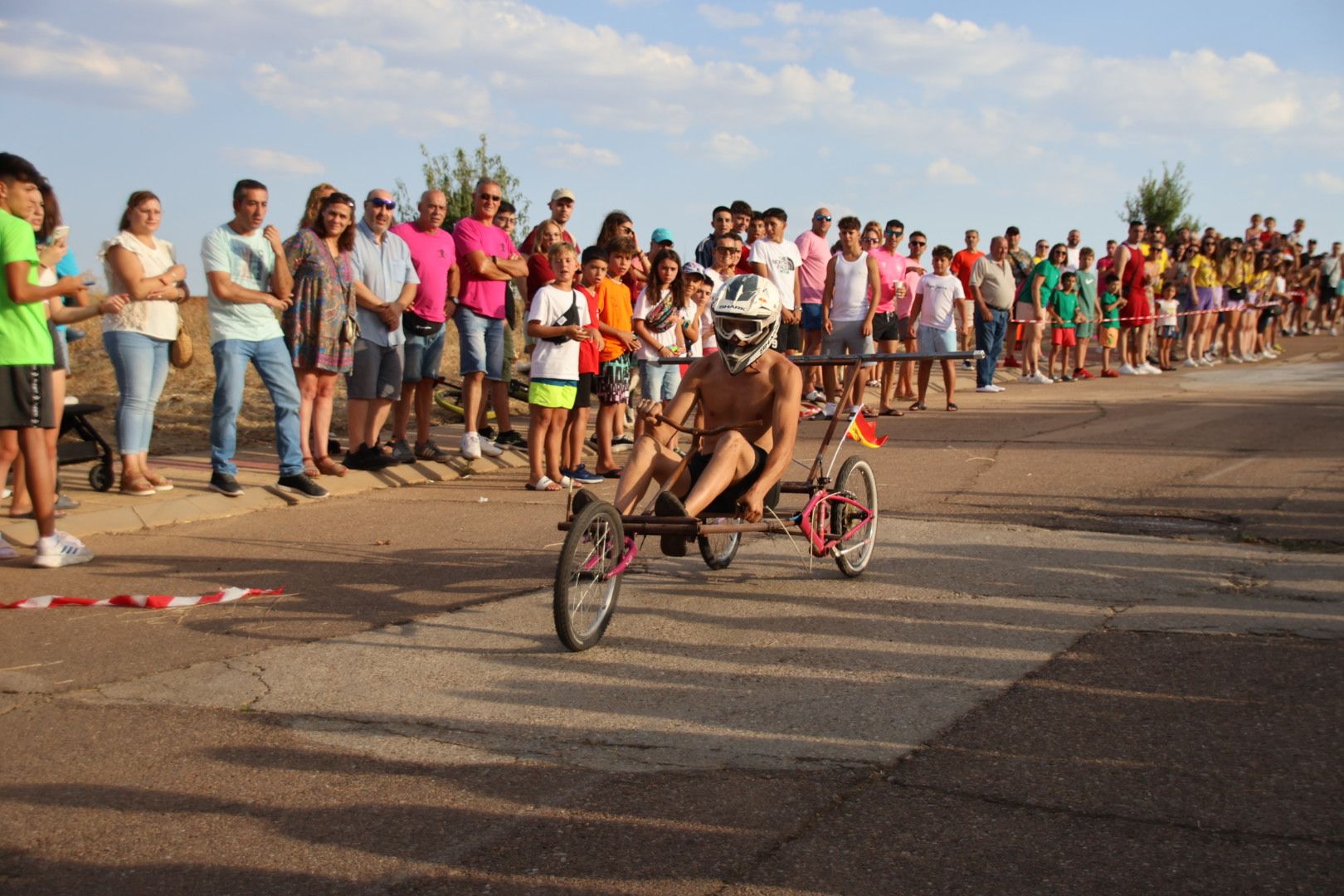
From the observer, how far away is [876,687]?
5.43 m

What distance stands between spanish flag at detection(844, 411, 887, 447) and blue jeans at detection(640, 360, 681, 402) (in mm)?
4363

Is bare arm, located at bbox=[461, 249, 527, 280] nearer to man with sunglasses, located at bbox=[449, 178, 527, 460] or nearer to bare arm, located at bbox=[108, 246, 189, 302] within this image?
man with sunglasses, located at bbox=[449, 178, 527, 460]

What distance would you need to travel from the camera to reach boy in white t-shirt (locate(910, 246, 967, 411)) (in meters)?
17.2

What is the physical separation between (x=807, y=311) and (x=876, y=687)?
1176 centimetres

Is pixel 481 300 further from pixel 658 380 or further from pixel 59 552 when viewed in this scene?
pixel 59 552

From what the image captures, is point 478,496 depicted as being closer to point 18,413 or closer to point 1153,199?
point 18,413

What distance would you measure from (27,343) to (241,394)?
253 cm

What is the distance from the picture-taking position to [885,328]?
16625 mm

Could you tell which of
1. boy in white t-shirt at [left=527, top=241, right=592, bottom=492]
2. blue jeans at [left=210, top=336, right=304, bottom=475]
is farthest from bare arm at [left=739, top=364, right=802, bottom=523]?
blue jeans at [left=210, top=336, right=304, bottom=475]

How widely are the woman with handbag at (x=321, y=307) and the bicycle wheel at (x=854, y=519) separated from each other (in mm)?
4684

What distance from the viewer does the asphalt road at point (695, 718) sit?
383 centimetres

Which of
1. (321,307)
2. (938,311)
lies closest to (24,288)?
(321,307)

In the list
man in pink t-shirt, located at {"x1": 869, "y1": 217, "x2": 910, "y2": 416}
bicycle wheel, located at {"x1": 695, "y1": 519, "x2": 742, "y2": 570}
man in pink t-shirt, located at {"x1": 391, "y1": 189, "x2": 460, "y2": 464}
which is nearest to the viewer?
bicycle wheel, located at {"x1": 695, "y1": 519, "x2": 742, "y2": 570}

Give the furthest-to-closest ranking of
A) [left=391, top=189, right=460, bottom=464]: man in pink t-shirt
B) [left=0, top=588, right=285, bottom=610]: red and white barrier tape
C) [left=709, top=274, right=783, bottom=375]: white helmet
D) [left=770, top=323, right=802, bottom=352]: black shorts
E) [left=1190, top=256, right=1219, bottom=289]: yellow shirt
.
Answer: [left=1190, top=256, right=1219, bottom=289]: yellow shirt → [left=770, top=323, right=802, bottom=352]: black shorts → [left=391, top=189, right=460, bottom=464]: man in pink t-shirt → [left=709, top=274, right=783, bottom=375]: white helmet → [left=0, top=588, right=285, bottom=610]: red and white barrier tape
